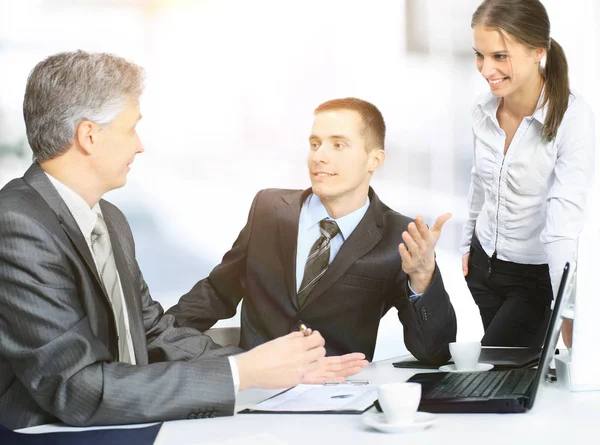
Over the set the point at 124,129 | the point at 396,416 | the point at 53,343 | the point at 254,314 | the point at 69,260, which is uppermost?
the point at 124,129

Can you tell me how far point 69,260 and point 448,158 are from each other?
3.66 m

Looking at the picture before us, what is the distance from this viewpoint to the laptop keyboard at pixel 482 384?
1.64 meters

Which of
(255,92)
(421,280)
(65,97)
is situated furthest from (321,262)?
(255,92)

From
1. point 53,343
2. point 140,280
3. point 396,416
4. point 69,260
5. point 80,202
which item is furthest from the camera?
point 140,280

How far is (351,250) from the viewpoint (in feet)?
9.45

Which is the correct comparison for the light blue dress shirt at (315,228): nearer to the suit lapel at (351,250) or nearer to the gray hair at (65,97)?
the suit lapel at (351,250)

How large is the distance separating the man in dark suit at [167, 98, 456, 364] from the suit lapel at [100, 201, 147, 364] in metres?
0.75

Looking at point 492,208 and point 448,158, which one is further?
point 448,158

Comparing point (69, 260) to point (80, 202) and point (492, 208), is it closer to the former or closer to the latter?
point (80, 202)

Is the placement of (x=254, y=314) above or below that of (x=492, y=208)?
below

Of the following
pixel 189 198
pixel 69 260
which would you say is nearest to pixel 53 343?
pixel 69 260

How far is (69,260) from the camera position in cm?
173

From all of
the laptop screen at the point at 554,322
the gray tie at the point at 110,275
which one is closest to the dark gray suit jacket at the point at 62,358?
the gray tie at the point at 110,275

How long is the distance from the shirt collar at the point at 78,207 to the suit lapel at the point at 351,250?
109 centimetres
